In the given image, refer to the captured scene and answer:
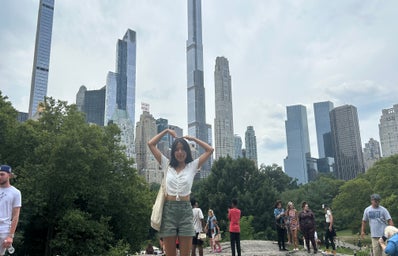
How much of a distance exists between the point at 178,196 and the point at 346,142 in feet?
594

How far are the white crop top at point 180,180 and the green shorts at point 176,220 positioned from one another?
0.41 ft

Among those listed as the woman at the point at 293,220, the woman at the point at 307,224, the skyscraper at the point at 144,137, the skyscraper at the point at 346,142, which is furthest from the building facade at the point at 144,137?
the woman at the point at 307,224

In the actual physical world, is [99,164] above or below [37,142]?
below

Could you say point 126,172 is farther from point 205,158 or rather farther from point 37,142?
point 205,158

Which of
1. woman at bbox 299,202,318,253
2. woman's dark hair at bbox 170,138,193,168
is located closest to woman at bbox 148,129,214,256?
woman's dark hair at bbox 170,138,193,168

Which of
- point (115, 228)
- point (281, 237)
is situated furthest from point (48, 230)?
point (281, 237)

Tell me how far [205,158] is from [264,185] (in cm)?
3045

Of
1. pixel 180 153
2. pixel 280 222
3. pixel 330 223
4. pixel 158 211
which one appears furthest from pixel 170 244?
pixel 330 223

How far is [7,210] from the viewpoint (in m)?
4.35

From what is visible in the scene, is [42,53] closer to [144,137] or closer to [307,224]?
[144,137]

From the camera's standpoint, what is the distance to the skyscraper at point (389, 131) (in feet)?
482

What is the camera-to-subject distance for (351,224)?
4059cm

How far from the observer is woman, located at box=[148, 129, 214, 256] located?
12.2 feet

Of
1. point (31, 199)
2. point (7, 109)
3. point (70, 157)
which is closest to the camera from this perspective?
point (31, 199)
